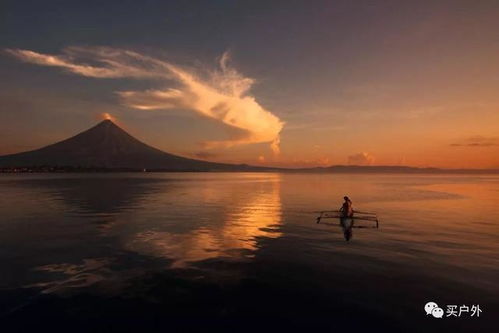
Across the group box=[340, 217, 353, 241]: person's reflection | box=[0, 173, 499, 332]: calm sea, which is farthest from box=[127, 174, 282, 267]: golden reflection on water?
box=[340, 217, 353, 241]: person's reflection

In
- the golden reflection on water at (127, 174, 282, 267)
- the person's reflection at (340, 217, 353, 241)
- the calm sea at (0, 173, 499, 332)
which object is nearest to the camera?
the calm sea at (0, 173, 499, 332)

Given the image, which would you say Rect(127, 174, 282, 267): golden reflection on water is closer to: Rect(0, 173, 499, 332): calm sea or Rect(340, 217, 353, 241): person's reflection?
Rect(0, 173, 499, 332): calm sea

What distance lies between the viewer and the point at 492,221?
40.3m

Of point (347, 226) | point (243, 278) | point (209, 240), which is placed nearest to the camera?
point (243, 278)

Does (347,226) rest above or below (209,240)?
above

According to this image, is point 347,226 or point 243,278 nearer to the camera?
point 243,278

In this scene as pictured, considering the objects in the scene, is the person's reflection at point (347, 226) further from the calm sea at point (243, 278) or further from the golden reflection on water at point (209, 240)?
the golden reflection on water at point (209, 240)

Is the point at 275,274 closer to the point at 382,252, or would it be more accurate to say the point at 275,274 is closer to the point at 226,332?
the point at 226,332

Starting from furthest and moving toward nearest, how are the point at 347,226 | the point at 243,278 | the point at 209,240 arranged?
the point at 347,226 → the point at 209,240 → the point at 243,278

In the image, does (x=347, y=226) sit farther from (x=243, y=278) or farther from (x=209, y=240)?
(x=243, y=278)

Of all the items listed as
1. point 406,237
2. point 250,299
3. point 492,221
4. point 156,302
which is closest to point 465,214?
point 492,221

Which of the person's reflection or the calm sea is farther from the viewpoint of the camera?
the person's reflection

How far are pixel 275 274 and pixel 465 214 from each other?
39150mm

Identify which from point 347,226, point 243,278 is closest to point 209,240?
point 243,278
